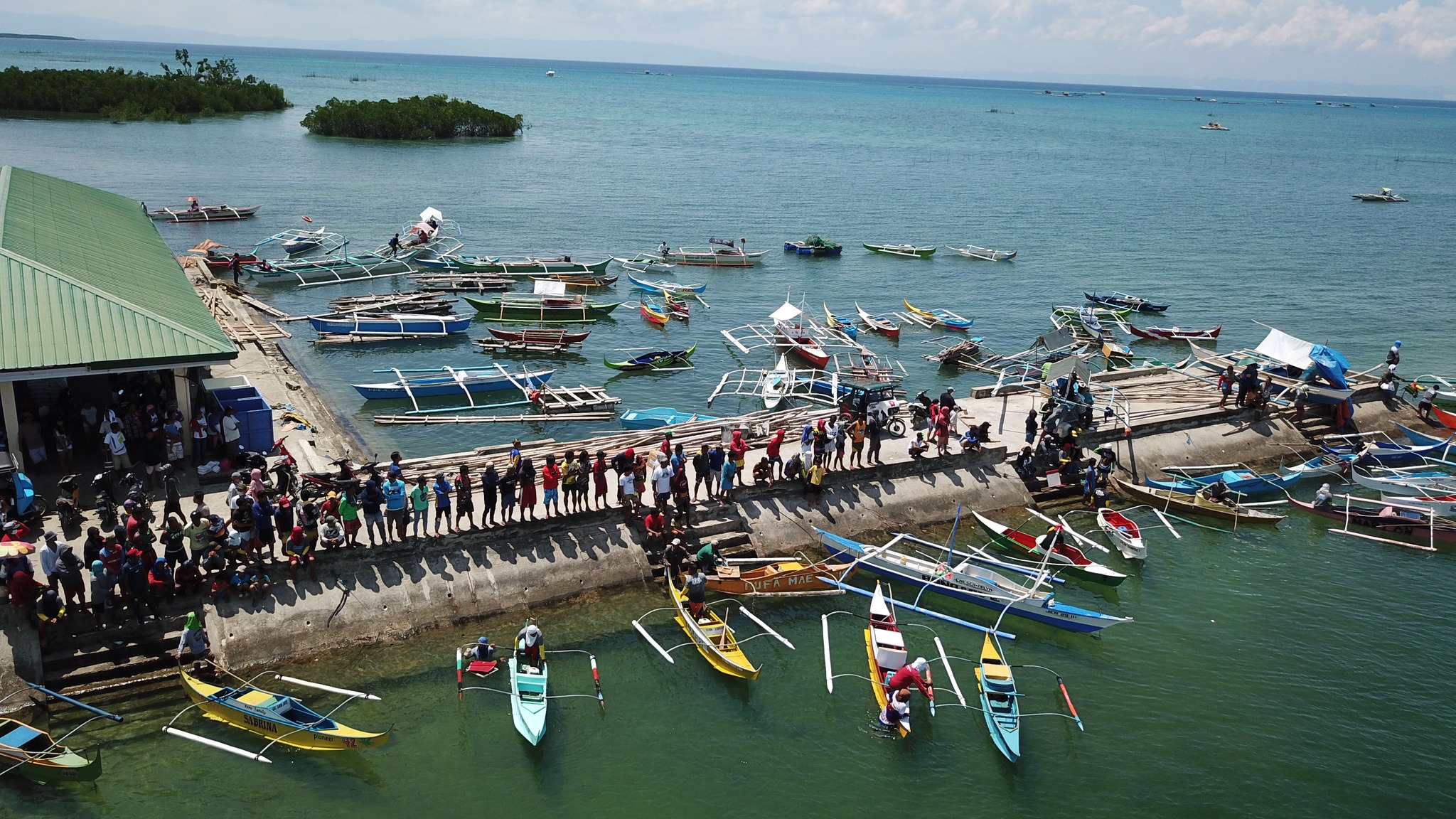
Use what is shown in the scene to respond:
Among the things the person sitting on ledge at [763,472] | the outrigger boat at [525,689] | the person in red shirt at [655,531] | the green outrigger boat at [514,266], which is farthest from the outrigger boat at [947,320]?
the outrigger boat at [525,689]

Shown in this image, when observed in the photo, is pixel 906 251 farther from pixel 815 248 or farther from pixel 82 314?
pixel 82 314

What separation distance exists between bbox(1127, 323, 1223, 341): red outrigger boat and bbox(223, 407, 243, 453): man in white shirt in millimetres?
43301

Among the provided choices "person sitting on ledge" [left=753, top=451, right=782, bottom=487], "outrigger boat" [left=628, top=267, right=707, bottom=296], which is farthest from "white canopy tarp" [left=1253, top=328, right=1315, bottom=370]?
"outrigger boat" [left=628, top=267, right=707, bottom=296]

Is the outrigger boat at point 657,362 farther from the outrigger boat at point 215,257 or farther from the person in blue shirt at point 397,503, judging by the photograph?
the outrigger boat at point 215,257

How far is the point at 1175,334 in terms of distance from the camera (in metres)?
50.2

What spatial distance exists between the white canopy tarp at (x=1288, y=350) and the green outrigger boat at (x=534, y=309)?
30.6 meters

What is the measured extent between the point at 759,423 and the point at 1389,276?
61068 millimetres

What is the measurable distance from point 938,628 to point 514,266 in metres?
39.1

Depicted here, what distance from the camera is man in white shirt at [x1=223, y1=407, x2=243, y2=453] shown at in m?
23.9

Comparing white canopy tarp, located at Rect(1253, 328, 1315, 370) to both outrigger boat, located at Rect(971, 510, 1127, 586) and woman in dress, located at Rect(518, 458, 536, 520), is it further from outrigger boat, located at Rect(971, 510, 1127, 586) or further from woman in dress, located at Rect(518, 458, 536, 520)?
woman in dress, located at Rect(518, 458, 536, 520)

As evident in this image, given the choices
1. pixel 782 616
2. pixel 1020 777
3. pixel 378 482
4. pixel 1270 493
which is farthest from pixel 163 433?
pixel 1270 493

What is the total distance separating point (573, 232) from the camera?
231 feet

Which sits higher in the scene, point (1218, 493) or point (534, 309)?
point (534, 309)

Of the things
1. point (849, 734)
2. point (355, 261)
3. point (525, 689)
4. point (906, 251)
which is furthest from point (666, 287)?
point (849, 734)
